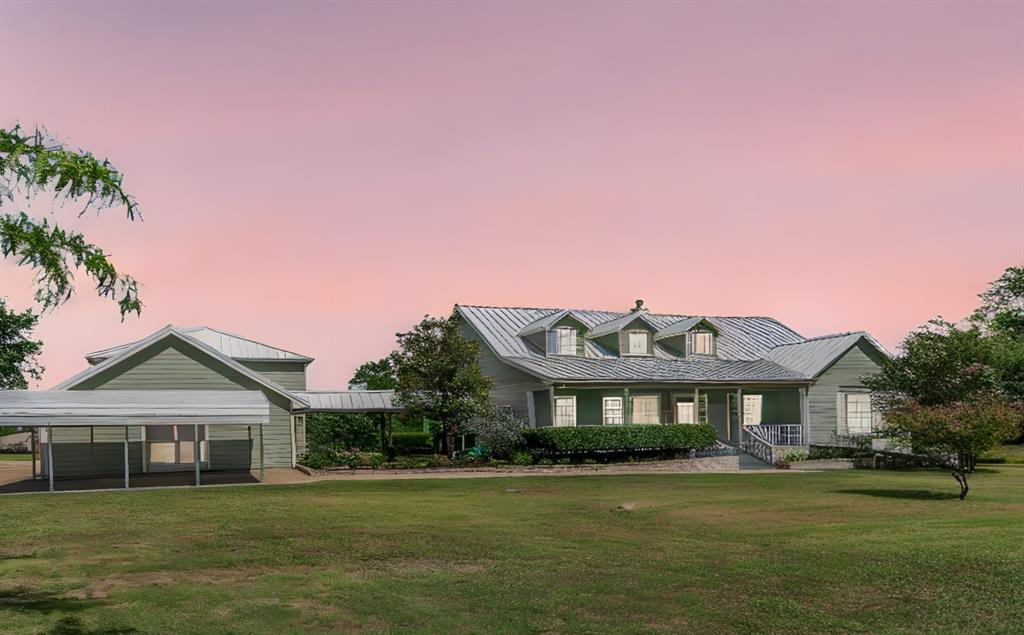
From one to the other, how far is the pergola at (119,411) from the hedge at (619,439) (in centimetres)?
1146

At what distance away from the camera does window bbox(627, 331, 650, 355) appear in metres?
45.2

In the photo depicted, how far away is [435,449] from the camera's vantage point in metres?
46.1

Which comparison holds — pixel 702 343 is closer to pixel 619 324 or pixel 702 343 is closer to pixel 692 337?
pixel 692 337

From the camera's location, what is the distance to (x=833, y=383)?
1750 inches

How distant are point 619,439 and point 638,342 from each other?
9.20m

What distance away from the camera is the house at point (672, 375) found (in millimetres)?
41000

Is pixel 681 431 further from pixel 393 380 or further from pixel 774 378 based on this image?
pixel 393 380

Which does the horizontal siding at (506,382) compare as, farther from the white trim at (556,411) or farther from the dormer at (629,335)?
the dormer at (629,335)

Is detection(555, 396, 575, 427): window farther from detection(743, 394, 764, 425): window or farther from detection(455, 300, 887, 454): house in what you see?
detection(743, 394, 764, 425): window

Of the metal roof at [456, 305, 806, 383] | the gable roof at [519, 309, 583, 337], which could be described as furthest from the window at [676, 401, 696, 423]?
the gable roof at [519, 309, 583, 337]

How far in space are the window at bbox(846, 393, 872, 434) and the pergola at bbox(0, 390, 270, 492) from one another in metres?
28.5

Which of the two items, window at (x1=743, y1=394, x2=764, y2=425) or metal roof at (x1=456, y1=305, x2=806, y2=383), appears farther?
window at (x1=743, y1=394, x2=764, y2=425)

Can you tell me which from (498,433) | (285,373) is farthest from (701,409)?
(285,373)

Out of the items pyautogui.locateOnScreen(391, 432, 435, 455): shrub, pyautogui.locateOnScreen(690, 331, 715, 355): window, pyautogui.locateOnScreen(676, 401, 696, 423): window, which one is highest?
pyautogui.locateOnScreen(690, 331, 715, 355): window
